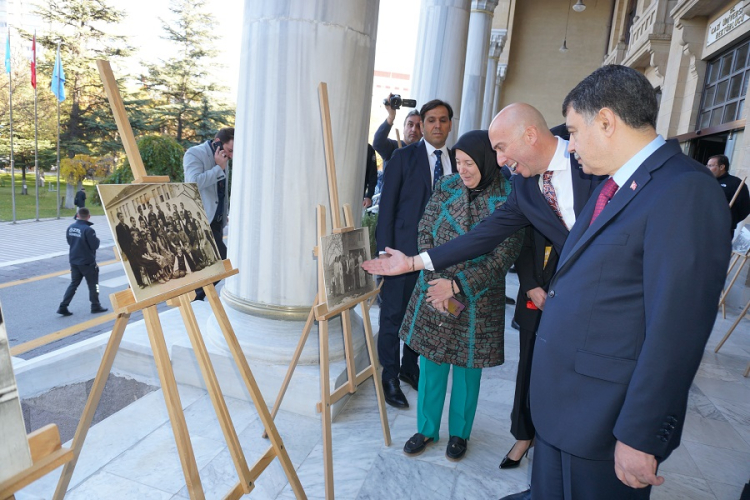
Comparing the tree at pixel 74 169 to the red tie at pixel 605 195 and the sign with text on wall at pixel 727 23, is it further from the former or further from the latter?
the red tie at pixel 605 195

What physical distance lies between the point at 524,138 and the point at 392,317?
62.6 inches

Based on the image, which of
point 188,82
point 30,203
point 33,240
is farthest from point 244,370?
point 188,82

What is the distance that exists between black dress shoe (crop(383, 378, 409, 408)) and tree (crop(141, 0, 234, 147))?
25.1m

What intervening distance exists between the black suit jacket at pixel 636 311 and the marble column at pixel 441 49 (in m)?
4.67

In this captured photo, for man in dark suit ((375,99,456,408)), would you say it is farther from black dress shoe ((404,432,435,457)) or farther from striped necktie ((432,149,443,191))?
black dress shoe ((404,432,435,457))

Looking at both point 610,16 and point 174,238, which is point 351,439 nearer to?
point 174,238

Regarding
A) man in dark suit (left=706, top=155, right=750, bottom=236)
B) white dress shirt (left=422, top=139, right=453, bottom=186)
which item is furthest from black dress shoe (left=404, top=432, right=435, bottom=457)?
man in dark suit (left=706, top=155, right=750, bottom=236)

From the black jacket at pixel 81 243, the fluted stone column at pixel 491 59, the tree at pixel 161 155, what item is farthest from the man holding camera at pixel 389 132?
the tree at pixel 161 155

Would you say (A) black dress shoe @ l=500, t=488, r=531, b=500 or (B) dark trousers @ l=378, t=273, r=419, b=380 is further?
(B) dark trousers @ l=378, t=273, r=419, b=380

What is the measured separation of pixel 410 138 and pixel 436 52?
1982 mm

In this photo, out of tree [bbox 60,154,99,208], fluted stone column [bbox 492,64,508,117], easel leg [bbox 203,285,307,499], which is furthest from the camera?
tree [bbox 60,154,99,208]

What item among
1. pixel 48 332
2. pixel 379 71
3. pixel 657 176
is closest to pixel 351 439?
pixel 657 176

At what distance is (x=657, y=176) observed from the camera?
118cm

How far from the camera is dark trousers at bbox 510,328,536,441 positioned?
2.39m
